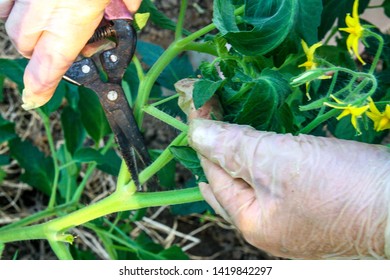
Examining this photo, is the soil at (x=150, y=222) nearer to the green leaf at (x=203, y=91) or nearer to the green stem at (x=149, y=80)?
the green stem at (x=149, y=80)

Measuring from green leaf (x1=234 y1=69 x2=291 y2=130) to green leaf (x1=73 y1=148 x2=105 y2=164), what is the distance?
0.44 meters

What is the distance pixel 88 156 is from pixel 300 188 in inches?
21.8

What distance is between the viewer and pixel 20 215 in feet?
5.62

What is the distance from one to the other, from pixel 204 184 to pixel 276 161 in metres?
0.13

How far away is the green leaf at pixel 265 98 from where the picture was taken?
2.56 feet

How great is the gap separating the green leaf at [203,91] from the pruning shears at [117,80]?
5.6 inches

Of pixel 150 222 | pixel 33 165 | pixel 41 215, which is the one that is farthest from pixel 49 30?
pixel 150 222

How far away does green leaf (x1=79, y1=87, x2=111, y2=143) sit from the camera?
1.29 meters

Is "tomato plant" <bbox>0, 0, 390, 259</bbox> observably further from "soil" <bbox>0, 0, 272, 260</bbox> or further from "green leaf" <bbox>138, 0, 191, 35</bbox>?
"soil" <bbox>0, 0, 272, 260</bbox>

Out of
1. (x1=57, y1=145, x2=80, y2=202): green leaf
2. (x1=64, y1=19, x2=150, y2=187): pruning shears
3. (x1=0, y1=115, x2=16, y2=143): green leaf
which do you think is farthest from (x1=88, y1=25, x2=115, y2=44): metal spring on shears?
(x1=0, y1=115, x2=16, y2=143): green leaf

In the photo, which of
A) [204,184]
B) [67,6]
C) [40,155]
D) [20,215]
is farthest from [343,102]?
[20,215]

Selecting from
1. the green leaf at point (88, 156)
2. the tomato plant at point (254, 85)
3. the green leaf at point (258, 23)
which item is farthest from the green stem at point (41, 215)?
the green leaf at point (258, 23)
